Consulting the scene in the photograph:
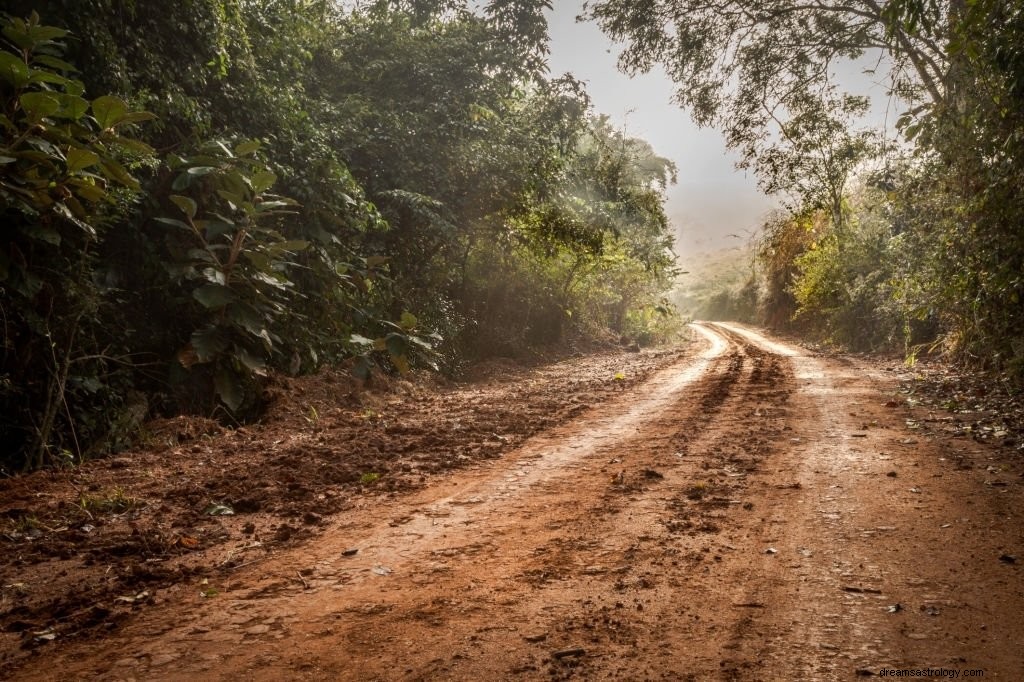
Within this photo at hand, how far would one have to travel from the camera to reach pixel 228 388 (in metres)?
6.44

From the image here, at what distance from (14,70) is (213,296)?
2379mm

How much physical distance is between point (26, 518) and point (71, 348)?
1930 mm

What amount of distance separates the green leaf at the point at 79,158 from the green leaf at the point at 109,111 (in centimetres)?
51

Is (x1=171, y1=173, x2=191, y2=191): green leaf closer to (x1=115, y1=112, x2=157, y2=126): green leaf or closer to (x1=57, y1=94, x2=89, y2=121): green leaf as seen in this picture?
(x1=115, y1=112, x2=157, y2=126): green leaf

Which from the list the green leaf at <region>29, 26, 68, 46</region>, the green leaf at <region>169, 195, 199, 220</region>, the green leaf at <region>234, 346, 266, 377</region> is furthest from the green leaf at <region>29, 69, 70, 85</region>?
the green leaf at <region>234, 346, 266, 377</region>

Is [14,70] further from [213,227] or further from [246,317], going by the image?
[246,317]

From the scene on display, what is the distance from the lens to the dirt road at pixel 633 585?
2344 millimetres

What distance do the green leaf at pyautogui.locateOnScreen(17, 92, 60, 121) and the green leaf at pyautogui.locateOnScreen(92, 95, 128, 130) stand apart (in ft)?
1.34

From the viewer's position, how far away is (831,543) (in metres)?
3.47

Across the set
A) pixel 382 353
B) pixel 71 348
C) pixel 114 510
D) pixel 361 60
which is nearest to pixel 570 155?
pixel 361 60

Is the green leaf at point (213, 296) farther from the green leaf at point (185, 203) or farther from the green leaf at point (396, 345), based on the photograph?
the green leaf at point (396, 345)

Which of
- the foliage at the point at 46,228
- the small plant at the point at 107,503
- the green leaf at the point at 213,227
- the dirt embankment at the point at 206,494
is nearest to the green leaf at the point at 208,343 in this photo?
the dirt embankment at the point at 206,494

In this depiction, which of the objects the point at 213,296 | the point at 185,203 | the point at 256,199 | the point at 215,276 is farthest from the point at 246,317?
the point at 256,199

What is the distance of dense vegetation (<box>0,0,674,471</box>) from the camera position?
512cm
